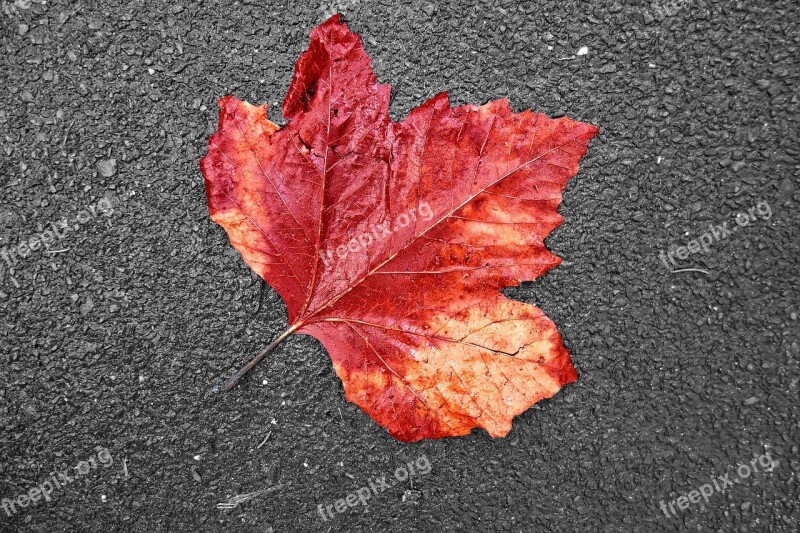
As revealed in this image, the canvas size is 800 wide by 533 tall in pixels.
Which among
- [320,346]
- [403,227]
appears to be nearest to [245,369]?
[320,346]

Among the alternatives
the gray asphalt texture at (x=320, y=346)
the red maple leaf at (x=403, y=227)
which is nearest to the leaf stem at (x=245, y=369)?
the gray asphalt texture at (x=320, y=346)

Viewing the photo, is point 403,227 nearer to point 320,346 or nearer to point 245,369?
point 320,346

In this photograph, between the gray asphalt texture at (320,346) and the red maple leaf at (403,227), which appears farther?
the gray asphalt texture at (320,346)

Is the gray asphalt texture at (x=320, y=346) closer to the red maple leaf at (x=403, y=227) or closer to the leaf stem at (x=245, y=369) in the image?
the leaf stem at (x=245, y=369)

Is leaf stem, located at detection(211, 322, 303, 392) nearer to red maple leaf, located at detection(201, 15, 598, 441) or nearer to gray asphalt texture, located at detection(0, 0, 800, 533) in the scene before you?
gray asphalt texture, located at detection(0, 0, 800, 533)

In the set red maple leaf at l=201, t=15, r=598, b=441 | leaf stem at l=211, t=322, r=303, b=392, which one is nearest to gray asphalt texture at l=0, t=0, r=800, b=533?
leaf stem at l=211, t=322, r=303, b=392

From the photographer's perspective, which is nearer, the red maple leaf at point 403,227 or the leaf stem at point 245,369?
the red maple leaf at point 403,227
